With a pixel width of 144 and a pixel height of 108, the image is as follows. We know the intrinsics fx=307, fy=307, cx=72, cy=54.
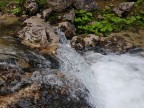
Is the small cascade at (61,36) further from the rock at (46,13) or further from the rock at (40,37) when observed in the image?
the rock at (46,13)

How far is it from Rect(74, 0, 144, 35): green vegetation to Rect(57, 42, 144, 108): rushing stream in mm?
1605

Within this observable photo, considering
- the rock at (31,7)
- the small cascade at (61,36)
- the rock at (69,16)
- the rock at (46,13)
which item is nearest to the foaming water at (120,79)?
the small cascade at (61,36)

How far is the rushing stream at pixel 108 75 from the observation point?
802cm

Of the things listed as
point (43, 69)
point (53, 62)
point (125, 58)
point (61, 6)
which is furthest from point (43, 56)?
point (61, 6)

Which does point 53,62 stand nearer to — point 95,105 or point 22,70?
point 22,70

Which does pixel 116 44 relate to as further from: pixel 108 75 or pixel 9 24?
pixel 9 24

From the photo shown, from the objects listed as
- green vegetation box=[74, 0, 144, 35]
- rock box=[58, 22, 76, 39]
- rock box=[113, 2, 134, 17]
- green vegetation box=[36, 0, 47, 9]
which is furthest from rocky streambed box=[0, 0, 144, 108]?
rock box=[113, 2, 134, 17]

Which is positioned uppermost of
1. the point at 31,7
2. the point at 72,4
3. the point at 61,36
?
the point at 31,7

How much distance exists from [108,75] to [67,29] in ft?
9.48

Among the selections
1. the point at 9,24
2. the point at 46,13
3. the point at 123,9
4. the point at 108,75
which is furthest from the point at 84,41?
the point at 123,9

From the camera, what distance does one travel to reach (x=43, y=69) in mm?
8117

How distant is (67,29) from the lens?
11.3 meters

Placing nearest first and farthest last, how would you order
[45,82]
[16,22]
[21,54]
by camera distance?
[45,82], [21,54], [16,22]

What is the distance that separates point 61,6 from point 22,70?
5.44 metres
